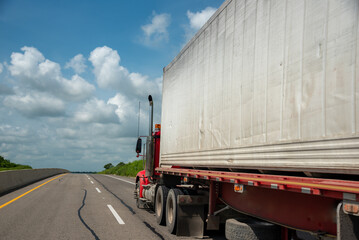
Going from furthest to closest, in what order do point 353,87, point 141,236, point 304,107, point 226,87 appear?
1. point 141,236
2. point 226,87
3. point 304,107
4. point 353,87

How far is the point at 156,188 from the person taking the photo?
30.6 ft

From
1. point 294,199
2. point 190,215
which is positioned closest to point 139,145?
point 190,215

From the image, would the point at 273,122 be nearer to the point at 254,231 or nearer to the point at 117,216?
the point at 254,231

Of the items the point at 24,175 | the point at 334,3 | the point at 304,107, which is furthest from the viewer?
the point at 24,175

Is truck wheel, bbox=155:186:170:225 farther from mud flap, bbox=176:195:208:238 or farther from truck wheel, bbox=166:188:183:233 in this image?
mud flap, bbox=176:195:208:238

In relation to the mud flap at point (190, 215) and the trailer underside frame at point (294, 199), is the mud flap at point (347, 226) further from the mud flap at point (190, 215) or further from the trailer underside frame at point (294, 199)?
the mud flap at point (190, 215)

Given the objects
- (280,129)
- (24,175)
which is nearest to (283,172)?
(280,129)

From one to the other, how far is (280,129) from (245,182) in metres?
0.88

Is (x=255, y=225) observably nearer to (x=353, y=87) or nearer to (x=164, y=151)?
(x=353, y=87)

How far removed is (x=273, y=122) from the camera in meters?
4.35

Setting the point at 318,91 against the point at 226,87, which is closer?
the point at 318,91

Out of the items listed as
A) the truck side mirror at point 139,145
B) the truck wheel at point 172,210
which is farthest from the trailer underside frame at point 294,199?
the truck side mirror at point 139,145

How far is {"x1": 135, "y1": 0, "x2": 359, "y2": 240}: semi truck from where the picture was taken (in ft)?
10.4

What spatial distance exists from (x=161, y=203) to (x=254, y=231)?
3992mm
